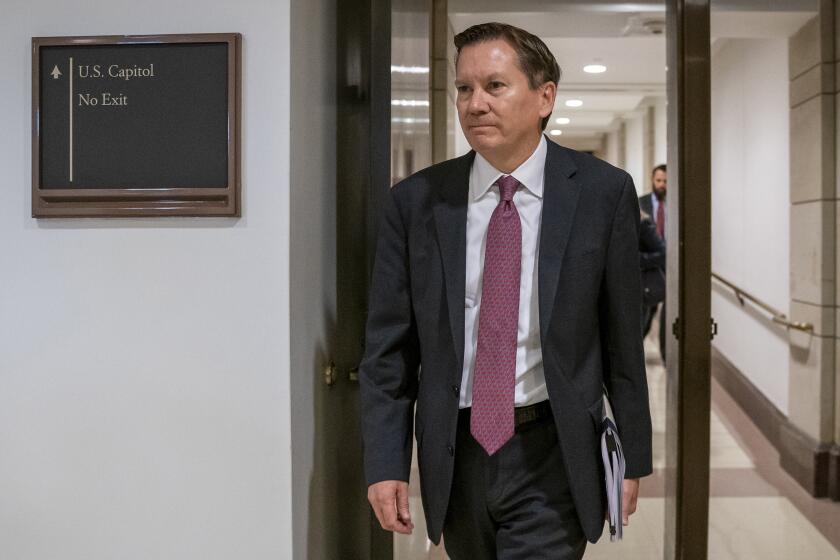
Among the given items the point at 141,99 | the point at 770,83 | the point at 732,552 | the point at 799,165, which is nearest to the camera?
the point at 141,99

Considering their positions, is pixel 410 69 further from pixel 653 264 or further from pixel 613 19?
pixel 653 264

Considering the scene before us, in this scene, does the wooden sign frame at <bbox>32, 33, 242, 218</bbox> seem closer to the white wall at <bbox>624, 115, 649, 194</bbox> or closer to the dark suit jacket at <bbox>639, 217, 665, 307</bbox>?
the dark suit jacket at <bbox>639, 217, 665, 307</bbox>

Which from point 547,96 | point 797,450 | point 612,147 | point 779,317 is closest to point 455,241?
point 547,96

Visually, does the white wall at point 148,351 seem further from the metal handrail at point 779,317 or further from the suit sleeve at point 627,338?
→ the metal handrail at point 779,317

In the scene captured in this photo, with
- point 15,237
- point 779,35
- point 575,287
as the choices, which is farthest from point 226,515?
point 779,35

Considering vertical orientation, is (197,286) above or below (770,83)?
below

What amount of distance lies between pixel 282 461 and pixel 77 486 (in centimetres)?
45

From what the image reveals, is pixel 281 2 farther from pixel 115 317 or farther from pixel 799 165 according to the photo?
pixel 799 165

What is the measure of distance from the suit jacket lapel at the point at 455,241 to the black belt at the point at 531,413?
0.14 meters

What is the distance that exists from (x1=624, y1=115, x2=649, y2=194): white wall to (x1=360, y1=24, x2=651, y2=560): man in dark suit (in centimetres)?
1025

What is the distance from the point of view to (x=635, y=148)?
13125mm

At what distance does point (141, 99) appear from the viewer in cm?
188

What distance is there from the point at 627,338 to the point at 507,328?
27 cm

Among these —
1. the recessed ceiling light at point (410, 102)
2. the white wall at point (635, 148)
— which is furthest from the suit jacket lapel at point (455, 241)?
the white wall at point (635, 148)
